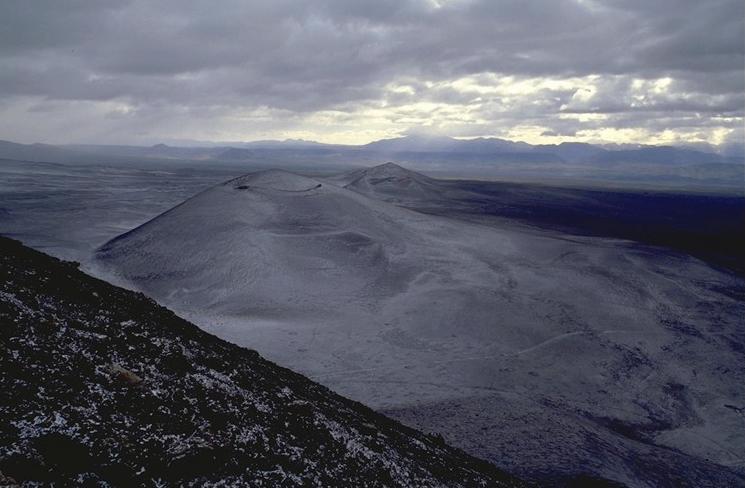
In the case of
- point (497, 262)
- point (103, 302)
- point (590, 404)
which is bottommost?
point (590, 404)

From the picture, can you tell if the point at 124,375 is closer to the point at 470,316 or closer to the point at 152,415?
the point at 152,415

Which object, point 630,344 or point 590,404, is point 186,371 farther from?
point 630,344

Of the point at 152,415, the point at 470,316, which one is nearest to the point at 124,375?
the point at 152,415

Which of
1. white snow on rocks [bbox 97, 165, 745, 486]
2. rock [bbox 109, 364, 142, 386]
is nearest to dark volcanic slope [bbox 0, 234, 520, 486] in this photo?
rock [bbox 109, 364, 142, 386]

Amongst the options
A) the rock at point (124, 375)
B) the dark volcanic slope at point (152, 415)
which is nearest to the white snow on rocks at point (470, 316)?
the dark volcanic slope at point (152, 415)

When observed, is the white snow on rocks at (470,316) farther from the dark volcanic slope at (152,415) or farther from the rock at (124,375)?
the rock at (124,375)

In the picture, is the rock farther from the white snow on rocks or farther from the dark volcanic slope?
the white snow on rocks

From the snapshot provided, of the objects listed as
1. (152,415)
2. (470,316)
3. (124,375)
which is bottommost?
(470,316)

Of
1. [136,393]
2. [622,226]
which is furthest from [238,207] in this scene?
[622,226]
